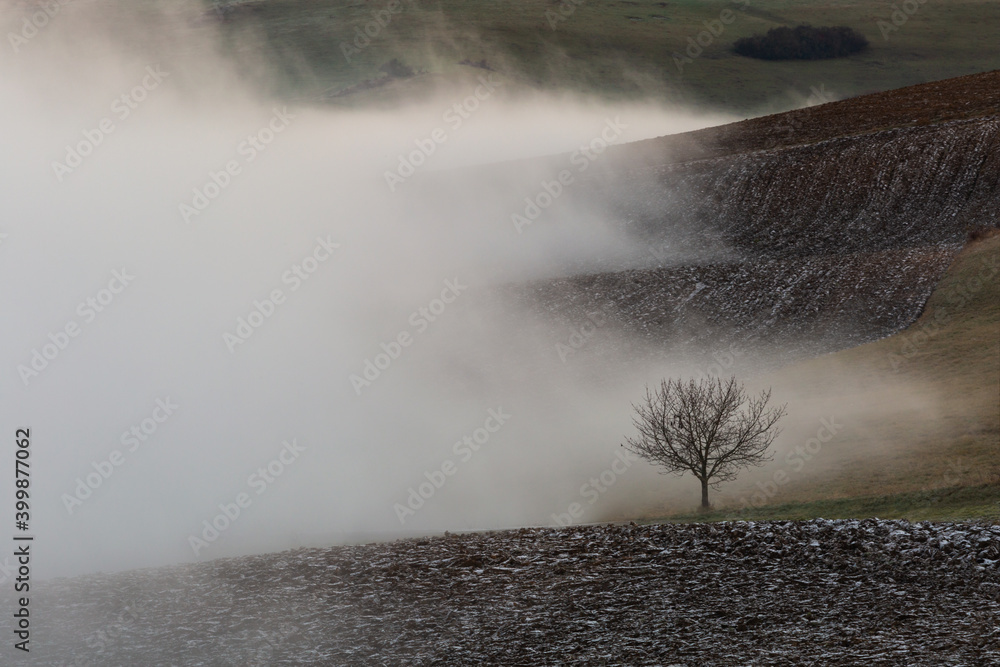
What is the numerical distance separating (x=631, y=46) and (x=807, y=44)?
31.6 meters

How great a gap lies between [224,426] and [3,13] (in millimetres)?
156984

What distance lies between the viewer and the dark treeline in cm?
16875

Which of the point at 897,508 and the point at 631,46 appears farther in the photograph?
the point at 631,46

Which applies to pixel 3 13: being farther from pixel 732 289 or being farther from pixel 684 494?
pixel 684 494

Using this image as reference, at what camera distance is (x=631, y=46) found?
17575 cm

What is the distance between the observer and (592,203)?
249 ft

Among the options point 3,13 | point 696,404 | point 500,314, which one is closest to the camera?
point 696,404

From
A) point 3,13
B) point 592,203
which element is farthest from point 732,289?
point 3,13

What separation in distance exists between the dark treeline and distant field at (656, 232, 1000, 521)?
123499 mm

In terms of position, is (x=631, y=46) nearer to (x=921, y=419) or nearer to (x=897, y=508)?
(x=921, y=419)

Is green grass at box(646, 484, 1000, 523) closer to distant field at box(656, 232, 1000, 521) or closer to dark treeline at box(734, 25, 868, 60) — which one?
distant field at box(656, 232, 1000, 521)

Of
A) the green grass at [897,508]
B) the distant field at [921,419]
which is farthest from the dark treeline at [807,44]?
the green grass at [897,508]

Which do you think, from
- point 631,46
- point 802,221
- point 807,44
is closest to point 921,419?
point 802,221

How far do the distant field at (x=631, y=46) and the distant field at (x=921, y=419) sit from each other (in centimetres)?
10551
